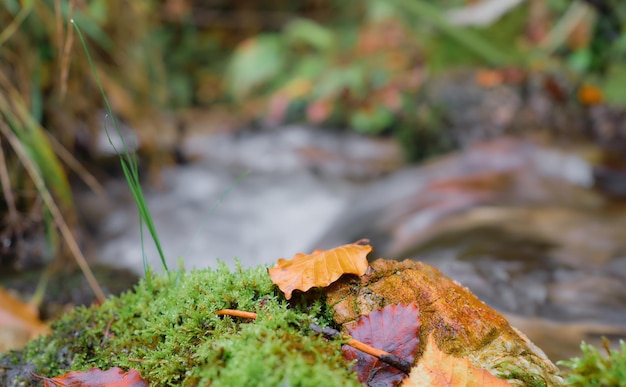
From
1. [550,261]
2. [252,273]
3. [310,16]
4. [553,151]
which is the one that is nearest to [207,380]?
[252,273]

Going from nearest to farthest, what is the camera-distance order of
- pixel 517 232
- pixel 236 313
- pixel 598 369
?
pixel 598 369, pixel 236 313, pixel 517 232

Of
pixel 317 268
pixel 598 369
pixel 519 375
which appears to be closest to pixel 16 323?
pixel 317 268

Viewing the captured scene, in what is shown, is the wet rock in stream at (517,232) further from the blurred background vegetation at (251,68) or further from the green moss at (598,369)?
the blurred background vegetation at (251,68)

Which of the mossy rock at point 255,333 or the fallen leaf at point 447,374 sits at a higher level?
the mossy rock at point 255,333

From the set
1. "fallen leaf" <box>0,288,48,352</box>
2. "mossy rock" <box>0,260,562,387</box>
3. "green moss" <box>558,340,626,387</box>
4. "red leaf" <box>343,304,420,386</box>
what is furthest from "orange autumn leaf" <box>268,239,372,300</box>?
"fallen leaf" <box>0,288,48,352</box>

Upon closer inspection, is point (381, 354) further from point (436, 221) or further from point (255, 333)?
point (436, 221)

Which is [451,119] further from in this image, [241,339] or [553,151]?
[241,339]

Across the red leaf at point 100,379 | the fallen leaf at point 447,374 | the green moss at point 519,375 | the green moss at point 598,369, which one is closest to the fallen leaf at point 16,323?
the red leaf at point 100,379
